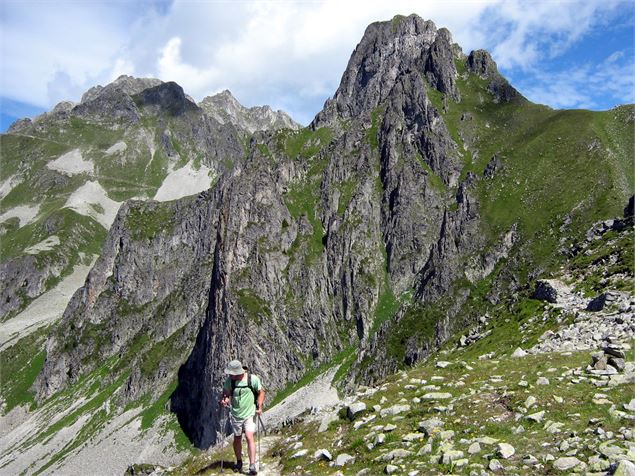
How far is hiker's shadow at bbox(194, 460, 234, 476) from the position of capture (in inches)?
714

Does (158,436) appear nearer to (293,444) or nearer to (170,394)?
(170,394)

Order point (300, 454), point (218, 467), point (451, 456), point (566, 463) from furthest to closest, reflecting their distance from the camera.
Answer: point (218, 467) < point (300, 454) < point (451, 456) < point (566, 463)

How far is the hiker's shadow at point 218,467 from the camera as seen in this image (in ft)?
59.5

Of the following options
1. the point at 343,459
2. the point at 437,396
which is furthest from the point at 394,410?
the point at 343,459

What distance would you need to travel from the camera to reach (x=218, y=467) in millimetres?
18578

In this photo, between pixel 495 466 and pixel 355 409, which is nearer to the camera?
pixel 495 466

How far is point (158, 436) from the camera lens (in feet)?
471

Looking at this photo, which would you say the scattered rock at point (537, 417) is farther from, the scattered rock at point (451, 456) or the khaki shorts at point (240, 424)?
the khaki shorts at point (240, 424)

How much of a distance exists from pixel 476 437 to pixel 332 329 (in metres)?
146

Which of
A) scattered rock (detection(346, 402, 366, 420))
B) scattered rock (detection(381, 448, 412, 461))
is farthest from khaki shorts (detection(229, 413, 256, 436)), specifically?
scattered rock (detection(346, 402, 366, 420))

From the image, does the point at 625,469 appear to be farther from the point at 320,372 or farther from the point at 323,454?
the point at 320,372

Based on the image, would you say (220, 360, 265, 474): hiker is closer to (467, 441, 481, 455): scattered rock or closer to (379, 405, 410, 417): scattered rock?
(379, 405, 410, 417): scattered rock

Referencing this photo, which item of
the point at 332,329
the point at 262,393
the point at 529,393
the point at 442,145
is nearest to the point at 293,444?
the point at 262,393

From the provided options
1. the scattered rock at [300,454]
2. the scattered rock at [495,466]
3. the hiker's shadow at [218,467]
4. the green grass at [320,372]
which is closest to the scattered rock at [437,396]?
the scattered rock at [300,454]
